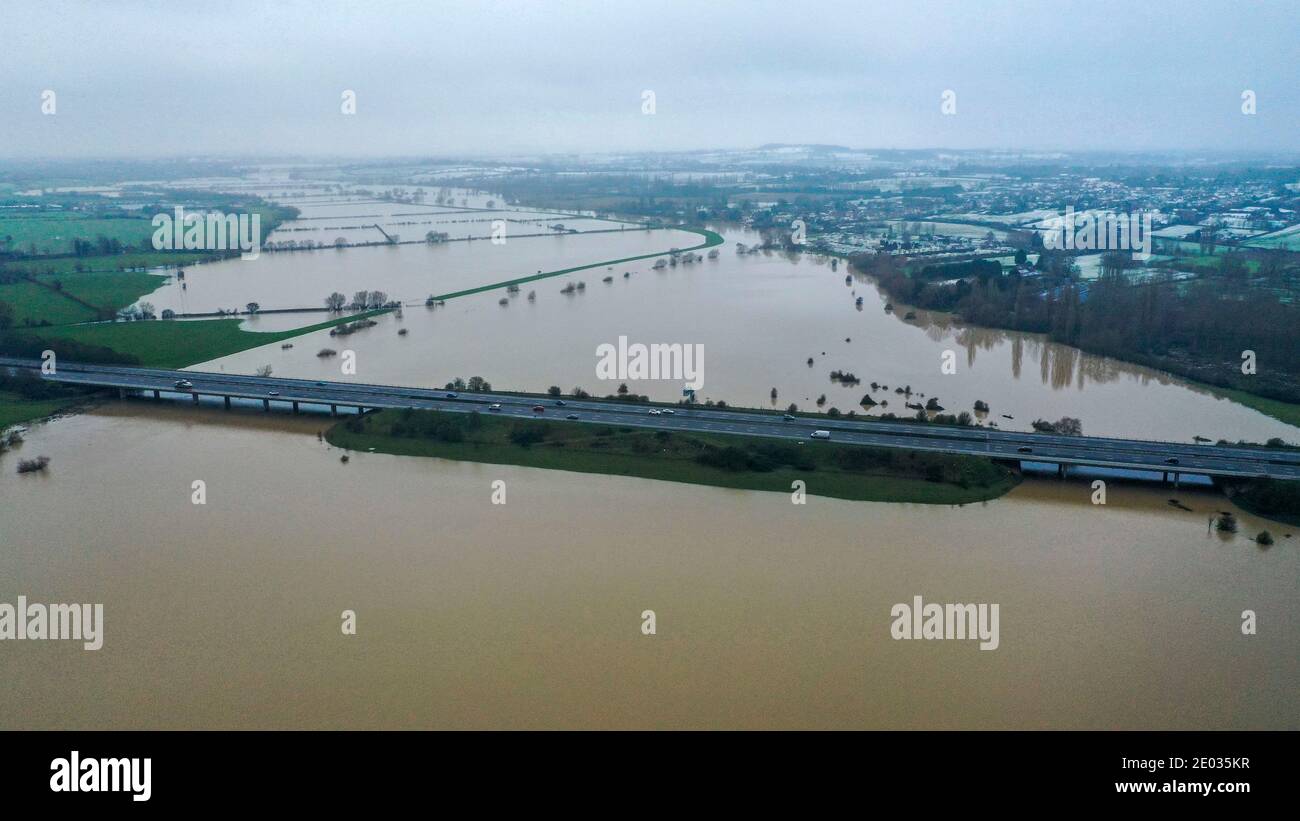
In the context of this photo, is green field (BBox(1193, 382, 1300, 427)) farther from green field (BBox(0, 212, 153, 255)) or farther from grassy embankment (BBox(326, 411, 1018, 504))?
green field (BBox(0, 212, 153, 255))

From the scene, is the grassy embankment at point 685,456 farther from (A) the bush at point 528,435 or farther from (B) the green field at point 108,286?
(B) the green field at point 108,286

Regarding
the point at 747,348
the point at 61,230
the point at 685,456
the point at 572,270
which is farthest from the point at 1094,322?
the point at 61,230

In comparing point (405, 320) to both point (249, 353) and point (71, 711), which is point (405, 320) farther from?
point (71, 711)

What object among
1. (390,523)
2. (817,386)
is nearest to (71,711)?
(390,523)

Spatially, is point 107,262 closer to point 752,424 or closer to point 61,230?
point 61,230

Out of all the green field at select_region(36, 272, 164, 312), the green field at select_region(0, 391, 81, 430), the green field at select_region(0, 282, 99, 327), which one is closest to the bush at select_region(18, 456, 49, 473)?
the green field at select_region(0, 391, 81, 430)
